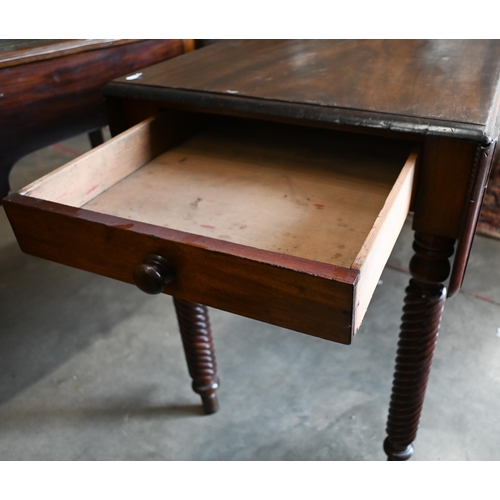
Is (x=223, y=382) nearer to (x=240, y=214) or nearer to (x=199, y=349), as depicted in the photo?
(x=199, y=349)

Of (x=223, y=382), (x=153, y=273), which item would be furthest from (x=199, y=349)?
(x=153, y=273)

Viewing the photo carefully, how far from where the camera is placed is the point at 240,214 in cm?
66

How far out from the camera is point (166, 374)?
1.25 meters

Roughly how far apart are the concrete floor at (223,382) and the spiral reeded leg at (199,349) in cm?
6

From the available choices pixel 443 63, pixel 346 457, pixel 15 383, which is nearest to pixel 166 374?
pixel 15 383

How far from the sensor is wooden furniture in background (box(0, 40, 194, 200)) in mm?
844

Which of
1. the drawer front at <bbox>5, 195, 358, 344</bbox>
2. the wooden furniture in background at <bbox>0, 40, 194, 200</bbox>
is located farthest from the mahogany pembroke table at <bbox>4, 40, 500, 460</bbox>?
the wooden furniture in background at <bbox>0, 40, 194, 200</bbox>

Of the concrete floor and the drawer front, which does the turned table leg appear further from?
the drawer front

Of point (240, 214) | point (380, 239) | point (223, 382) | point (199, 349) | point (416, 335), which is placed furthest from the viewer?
point (223, 382)

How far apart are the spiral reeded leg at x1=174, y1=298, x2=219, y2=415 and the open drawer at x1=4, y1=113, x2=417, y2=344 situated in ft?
1.07

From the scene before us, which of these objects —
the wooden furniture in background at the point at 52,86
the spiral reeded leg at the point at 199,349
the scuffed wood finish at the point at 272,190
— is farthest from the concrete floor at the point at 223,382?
the scuffed wood finish at the point at 272,190

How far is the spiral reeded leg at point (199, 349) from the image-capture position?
1009 millimetres

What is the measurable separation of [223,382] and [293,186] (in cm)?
65

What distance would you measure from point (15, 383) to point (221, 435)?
21.2 inches
